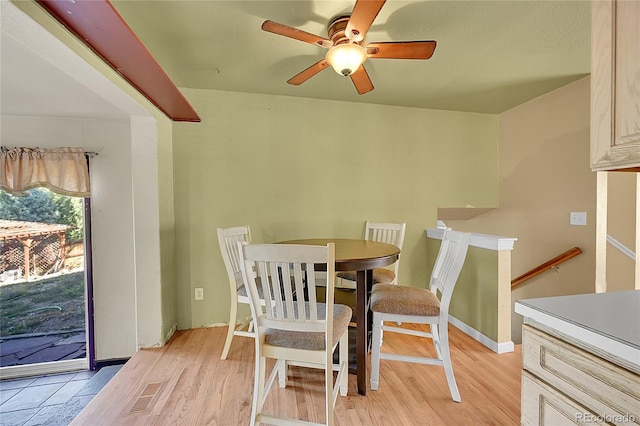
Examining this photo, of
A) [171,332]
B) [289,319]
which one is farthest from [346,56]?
[171,332]

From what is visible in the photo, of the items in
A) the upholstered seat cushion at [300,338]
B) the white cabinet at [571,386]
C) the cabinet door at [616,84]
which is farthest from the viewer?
the upholstered seat cushion at [300,338]

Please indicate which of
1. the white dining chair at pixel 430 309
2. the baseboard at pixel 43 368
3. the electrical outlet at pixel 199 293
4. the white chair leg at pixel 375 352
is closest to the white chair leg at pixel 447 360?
the white dining chair at pixel 430 309

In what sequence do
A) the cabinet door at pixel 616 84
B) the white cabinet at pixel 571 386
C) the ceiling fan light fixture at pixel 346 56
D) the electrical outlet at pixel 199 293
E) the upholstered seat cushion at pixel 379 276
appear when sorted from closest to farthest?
1. the white cabinet at pixel 571 386
2. the cabinet door at pixel 616 84
3. the ceiling fan light fixture at pixel 346 56
4. the upholstered seat cushion at pixel 379 276
5. the electrical outlet at pixel 199 293

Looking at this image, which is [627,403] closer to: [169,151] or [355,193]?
[355,193]

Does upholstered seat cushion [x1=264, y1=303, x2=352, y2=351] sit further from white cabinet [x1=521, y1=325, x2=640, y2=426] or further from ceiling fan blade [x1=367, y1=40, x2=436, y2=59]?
ceiling fan blade [x1=367, y1=40, x2=436, y2=59]

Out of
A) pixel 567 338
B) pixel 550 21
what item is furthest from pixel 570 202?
pixel 567 338

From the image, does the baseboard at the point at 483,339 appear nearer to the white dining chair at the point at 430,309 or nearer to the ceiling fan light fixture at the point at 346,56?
the white dining chair at the point at 430,309

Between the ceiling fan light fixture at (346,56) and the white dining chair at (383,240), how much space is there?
1.60 m

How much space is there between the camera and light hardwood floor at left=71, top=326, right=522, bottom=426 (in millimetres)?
1511

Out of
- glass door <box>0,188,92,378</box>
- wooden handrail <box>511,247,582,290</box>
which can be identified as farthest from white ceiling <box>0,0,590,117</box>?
wooden handrail <box>511,247,582,290</box>

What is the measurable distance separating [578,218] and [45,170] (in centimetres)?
504

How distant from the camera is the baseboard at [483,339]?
7.17ft

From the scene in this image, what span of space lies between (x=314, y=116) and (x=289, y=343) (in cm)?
225

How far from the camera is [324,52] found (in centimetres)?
200
